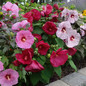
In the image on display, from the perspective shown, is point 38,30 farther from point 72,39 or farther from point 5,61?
point 5,61

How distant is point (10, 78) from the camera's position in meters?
1.09

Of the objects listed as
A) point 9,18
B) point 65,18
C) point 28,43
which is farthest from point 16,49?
point 65,18

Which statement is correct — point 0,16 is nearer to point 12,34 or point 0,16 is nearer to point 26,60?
point 12,34

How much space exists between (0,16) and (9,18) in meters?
0.08

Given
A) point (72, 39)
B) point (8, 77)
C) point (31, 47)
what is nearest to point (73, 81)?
point (72, 39)

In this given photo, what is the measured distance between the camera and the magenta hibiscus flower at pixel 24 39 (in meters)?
1.05

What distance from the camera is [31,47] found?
126 centimetres

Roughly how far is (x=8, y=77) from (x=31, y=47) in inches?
12.0

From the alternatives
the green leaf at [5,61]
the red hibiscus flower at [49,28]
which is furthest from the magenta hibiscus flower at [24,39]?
the red hibiscus flower at [49,28]

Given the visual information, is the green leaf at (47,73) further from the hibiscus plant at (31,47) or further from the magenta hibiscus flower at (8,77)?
the magenta hibiscus flower at (8,77)

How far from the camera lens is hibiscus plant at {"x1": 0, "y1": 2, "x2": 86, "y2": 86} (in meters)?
1.07

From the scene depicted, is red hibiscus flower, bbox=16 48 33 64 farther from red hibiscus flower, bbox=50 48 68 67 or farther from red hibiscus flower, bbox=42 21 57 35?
red hibiscus flower, bbox=42 21 57 35

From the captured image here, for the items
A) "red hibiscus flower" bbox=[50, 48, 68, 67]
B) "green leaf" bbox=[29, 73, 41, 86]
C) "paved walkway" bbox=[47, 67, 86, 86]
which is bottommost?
"paved walkway" bbox=[47, 67, 86, 86]

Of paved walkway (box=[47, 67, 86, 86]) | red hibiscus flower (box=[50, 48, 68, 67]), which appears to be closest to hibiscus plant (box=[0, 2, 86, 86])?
red hibiscus flower (box=[50, 48, 68, 67])
